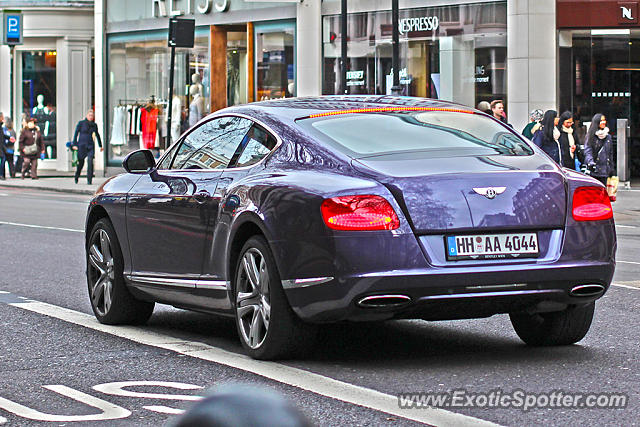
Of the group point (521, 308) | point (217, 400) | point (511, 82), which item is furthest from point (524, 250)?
point (511, 82)

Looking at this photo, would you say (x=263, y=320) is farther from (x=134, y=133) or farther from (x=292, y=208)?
(x=134, y=133)

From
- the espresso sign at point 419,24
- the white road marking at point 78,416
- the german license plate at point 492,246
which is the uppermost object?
the espresso sign at point 419,24

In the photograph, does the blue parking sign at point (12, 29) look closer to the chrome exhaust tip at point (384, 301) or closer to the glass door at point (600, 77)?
the glass door at point (600, 77)

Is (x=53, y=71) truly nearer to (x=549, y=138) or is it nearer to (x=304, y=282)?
(x=549, y=138)

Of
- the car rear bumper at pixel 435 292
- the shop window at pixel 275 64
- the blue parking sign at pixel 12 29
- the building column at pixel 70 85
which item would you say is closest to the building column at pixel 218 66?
the shop window at pixel 275 64

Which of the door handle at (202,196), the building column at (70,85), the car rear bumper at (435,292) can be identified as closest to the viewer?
the car rear bumper at (435,292)

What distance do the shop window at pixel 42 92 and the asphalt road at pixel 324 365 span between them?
3502 cm

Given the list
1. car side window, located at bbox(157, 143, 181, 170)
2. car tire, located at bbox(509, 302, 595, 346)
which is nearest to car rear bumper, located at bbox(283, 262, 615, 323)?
car tire, located at bbox(509, 302, 595, 346)

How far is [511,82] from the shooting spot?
28469mm

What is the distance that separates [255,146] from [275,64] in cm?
2671

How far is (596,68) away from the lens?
28344mm

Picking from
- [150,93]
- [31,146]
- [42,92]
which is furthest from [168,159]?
[42,92]

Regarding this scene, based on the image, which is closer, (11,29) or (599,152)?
(599,152)

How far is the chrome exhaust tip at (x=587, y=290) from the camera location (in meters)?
6.72
